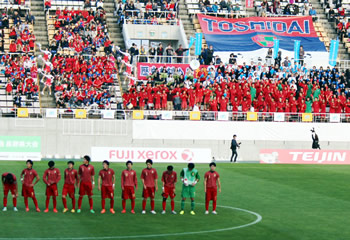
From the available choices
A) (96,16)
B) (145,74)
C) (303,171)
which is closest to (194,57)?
(145,74)

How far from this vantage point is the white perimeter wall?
5059 cm

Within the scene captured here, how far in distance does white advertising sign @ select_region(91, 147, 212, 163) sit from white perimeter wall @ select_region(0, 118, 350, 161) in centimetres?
387

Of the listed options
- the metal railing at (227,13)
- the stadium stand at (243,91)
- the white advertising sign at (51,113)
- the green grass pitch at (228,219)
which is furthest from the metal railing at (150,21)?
the green grass pitch at (228,219)

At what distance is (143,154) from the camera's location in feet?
156

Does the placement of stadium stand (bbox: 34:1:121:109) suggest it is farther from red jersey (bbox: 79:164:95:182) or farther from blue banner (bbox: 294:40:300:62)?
red jersey (bbox: 79:164:95:182)

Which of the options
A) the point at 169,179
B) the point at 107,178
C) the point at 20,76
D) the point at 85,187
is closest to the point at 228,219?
the point at 169,179

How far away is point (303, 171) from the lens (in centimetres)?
4522

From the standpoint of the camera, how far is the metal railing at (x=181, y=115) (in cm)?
5112

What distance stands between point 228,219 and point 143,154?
2253 cm

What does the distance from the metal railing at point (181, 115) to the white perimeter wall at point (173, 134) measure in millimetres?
453

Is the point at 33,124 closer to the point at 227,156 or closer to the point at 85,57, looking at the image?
the point at 85,57

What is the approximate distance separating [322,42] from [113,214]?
148 ft

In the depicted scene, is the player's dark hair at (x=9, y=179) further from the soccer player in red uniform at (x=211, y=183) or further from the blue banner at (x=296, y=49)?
the blue banner at (x=296, y=49)

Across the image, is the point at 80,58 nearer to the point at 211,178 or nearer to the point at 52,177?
the point at 52,177
